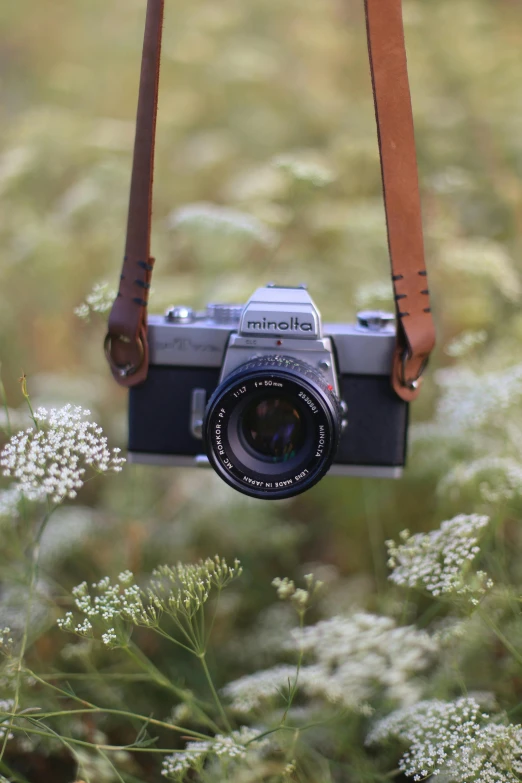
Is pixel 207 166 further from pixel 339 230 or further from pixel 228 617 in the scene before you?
pixel 228 617

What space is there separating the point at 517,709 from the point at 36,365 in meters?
1.18

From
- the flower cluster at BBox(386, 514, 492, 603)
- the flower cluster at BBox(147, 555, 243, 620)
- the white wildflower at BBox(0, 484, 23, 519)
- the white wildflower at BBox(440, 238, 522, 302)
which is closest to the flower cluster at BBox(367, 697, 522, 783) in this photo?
the flower cluster at BBox(386, 514, 492, 603)

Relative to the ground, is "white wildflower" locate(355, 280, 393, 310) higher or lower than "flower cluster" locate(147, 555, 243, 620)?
higher

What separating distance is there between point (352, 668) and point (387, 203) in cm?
51

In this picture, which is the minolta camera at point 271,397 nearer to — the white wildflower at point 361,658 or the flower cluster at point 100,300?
the flower cluster at point 100,300

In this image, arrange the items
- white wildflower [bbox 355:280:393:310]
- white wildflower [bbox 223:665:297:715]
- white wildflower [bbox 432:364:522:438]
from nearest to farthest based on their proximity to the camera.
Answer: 1. white wildflower [bbox 223:665:297:715]
2. white wildflower [bbox 432:364:522:438]
3. white wildflower [bbox 355:280:393:310]

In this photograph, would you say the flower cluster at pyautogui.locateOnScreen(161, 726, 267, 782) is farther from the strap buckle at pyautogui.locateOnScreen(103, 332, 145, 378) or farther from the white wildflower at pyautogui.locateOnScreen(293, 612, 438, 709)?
the strap buckle at pyautogui.locateOnScreen(103, 332, 145, 378)

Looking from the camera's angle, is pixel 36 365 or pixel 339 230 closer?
pixel 339 230

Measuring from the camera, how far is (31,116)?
1.43 m

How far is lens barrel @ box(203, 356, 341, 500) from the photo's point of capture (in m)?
0.68

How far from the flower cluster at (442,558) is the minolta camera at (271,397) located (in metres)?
0.13

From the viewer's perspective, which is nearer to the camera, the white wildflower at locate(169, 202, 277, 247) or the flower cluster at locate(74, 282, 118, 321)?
the flower cluster at locate(74, 282, 118, 321)

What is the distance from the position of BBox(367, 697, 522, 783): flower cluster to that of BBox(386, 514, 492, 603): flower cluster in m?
0.11

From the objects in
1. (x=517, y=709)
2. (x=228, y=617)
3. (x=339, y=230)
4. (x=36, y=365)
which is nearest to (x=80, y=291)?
(x=36, y=365)
